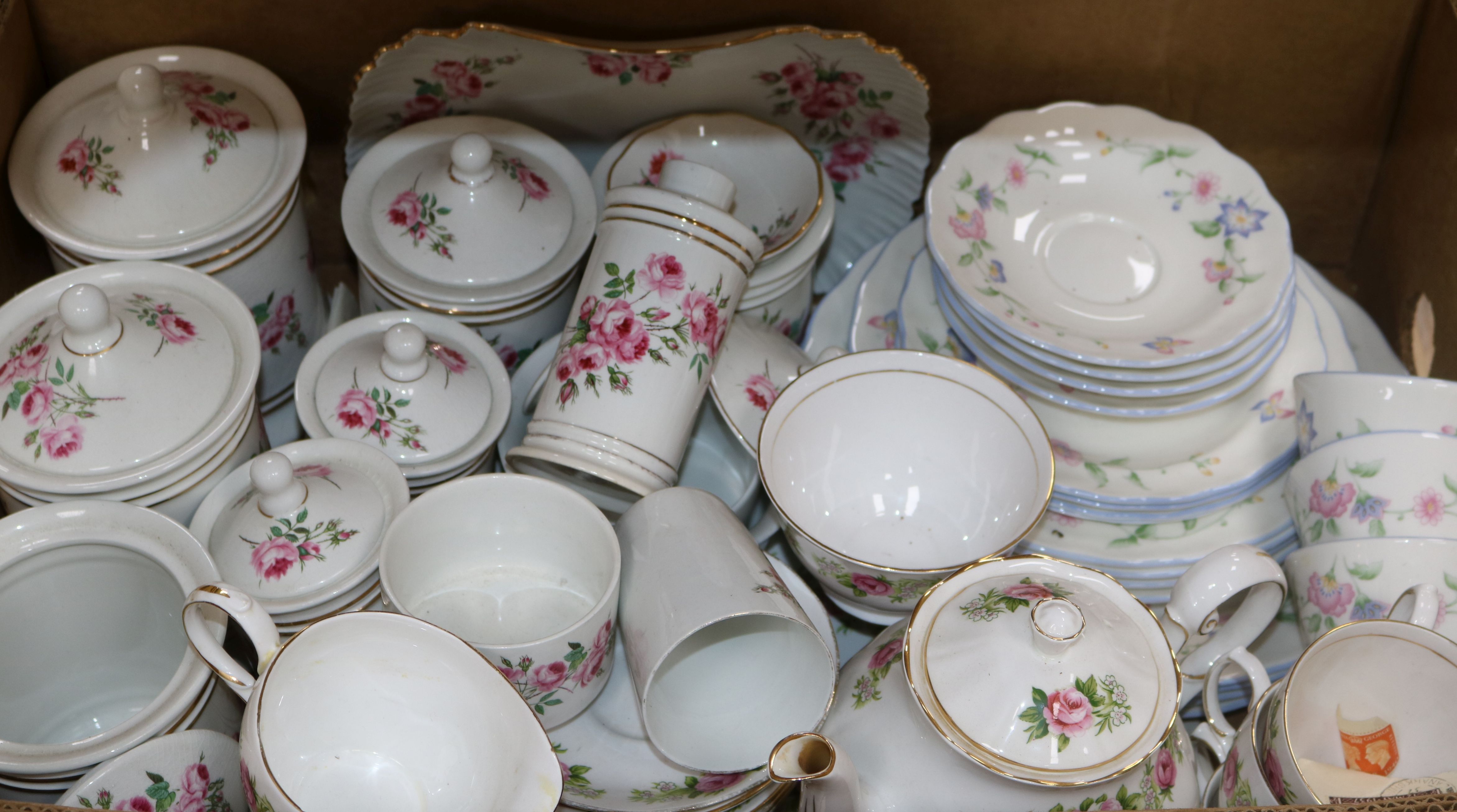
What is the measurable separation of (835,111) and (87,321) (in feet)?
1.95

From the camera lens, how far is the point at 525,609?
80cm

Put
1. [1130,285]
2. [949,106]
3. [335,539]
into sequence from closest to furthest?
1. [335,539]
2. [1130,285]
3. [949,106]

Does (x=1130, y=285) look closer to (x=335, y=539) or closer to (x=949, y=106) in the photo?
(x=949, y=106)

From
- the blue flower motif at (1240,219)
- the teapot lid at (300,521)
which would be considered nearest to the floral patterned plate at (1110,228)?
the blue flower motif at (1240,219)

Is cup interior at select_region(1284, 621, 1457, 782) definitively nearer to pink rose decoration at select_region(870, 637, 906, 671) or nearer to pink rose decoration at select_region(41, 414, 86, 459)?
pink rose decoration at select_region(870, 637, 906, 671)

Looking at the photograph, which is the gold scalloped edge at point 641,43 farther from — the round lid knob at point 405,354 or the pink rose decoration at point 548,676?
the pink rose decoration at point 548,676

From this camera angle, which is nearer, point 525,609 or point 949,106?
point 525,609

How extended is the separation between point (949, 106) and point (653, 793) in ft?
2.12

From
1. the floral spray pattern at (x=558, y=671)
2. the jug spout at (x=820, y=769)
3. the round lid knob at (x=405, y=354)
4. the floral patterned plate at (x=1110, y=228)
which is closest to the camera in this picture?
the jug spout at (x=820, y=769)

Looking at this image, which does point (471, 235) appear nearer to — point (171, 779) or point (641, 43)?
point (641, 43)

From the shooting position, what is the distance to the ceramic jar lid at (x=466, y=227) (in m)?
0.83

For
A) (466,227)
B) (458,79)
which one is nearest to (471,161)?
(466,227)

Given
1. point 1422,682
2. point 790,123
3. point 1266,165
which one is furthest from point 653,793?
point 1266,165

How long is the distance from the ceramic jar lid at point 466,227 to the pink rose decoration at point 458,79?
0.08 metres
